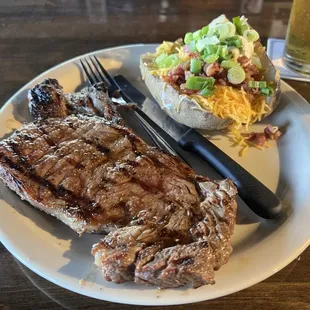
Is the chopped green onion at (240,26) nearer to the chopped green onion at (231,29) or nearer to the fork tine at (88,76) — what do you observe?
the chopped green onion at (231,29)

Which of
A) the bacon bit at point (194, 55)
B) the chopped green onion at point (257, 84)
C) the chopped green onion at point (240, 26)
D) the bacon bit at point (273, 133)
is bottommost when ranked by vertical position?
the bacon bit at point (273, 133)

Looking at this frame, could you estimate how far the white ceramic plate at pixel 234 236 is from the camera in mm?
1138

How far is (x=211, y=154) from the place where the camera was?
1557mm

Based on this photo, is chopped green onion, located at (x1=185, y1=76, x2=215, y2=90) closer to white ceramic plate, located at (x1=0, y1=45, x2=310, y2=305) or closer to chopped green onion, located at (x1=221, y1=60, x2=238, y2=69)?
chopped green onion, located at (x1=221, y1=60, x2=238, y2=69)

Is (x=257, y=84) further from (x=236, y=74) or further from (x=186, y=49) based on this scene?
(x=186, y=49)

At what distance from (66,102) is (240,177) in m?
0.77

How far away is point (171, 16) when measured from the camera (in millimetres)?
2672

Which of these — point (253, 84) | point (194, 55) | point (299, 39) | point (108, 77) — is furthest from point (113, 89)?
point (299, 39)

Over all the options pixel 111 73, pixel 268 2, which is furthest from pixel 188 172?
pixel 268 2

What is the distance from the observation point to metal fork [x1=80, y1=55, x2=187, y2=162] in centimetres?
170

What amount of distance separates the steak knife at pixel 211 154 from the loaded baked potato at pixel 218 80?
5 centimetres

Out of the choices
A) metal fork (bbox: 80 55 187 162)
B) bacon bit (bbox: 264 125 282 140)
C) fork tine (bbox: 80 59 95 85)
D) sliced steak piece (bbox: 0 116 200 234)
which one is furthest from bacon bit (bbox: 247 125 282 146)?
fork tine (bbox: 80 59 95 85)

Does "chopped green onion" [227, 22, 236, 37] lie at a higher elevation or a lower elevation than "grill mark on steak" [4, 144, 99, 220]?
higher

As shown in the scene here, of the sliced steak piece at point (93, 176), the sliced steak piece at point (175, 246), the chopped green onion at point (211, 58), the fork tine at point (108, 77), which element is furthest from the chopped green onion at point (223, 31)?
the sliced steak piece at point (175, 246)
